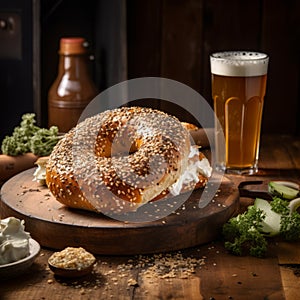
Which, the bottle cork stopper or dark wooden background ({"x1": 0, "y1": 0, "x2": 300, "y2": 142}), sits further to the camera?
dark wooden background ({"x1": 0, "y1": 0, "x2": 300, "y2": 142})

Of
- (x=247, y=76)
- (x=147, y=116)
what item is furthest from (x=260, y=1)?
(x=147, y=116)

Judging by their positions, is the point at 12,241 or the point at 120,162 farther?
the point at 120,162

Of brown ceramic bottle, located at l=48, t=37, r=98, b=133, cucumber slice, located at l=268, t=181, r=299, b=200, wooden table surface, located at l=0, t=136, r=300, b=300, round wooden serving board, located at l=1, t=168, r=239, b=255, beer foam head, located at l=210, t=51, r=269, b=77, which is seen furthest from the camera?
brown ceramic bottle, located at l=48, t=37, r=98, b=133

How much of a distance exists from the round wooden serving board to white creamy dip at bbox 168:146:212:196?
0.13 ft

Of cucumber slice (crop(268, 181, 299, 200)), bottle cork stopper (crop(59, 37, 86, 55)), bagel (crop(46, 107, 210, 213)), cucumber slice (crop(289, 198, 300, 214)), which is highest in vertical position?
bottle cork stopper (crop(59, 37, 86, 55))

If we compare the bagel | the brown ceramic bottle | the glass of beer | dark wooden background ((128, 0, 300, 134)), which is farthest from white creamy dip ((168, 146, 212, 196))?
dark wooden background ((128, 0, 300, 134))

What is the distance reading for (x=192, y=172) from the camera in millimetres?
1819

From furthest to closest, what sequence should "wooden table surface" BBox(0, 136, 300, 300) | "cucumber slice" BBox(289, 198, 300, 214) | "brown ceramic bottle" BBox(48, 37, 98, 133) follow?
"brown ceramic bottle" BBox(48, 37, 98, 133), "cucumber slice" BBox(289, 198, 300, 214), "wooden table surface" BBox(0, 136, 300, 300)

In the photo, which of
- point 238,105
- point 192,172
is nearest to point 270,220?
point 192,172

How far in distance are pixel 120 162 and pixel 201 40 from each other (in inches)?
47.4

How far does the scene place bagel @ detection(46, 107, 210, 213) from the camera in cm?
164

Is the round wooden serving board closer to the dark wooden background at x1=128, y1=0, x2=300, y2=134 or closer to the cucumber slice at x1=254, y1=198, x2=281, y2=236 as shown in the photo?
the cucumber slice at x1=254, y1=198, x2=281, y2=236

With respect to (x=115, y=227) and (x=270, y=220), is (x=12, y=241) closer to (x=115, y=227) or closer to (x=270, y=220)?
(x=115, y=227)

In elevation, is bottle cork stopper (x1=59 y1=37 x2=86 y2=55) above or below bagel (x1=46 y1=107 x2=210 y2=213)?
above
